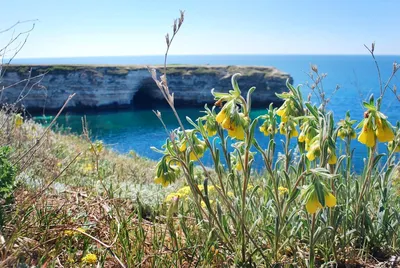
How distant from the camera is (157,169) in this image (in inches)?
77.9

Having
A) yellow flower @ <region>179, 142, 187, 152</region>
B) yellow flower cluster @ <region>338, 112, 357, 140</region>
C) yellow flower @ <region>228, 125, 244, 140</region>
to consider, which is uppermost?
yellow flower @ <region>228, 125, 244, 140</region>

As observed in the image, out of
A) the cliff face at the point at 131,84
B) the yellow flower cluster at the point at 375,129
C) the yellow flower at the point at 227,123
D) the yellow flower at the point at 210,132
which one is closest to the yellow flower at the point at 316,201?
the yellow flower cluster at the point at 375,129

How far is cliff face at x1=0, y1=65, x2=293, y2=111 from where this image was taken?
4222 centimetres

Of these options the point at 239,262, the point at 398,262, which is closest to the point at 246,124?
the point at 239,262

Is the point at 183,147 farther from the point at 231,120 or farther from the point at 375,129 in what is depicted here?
the point at 375,129

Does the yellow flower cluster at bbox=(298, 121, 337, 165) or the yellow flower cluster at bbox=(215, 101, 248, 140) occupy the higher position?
the yellow flower cluster at bbox=(215, 101, 248, 140)

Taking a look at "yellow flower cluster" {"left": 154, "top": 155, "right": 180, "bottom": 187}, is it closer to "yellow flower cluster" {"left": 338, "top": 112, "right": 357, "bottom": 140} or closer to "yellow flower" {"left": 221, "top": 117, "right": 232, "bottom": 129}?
"yellow flower" {"left": 221, "top": 117, "right": 232, "bottom": 129}

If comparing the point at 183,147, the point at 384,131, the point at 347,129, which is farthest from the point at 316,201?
the point at 347,129

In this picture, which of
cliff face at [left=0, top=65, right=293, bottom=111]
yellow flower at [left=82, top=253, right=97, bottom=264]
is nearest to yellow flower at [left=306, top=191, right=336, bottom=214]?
yellow flower at [left=82, top=253, right=97, bottom=264]

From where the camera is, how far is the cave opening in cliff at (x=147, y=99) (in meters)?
47.9

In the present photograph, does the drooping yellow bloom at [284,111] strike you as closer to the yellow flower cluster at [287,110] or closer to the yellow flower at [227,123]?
the yellow flower cluster at [287,110]

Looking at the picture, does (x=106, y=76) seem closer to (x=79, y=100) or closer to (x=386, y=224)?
(x=79, y=100)

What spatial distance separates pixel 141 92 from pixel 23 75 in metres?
13.8

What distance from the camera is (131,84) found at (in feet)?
149
